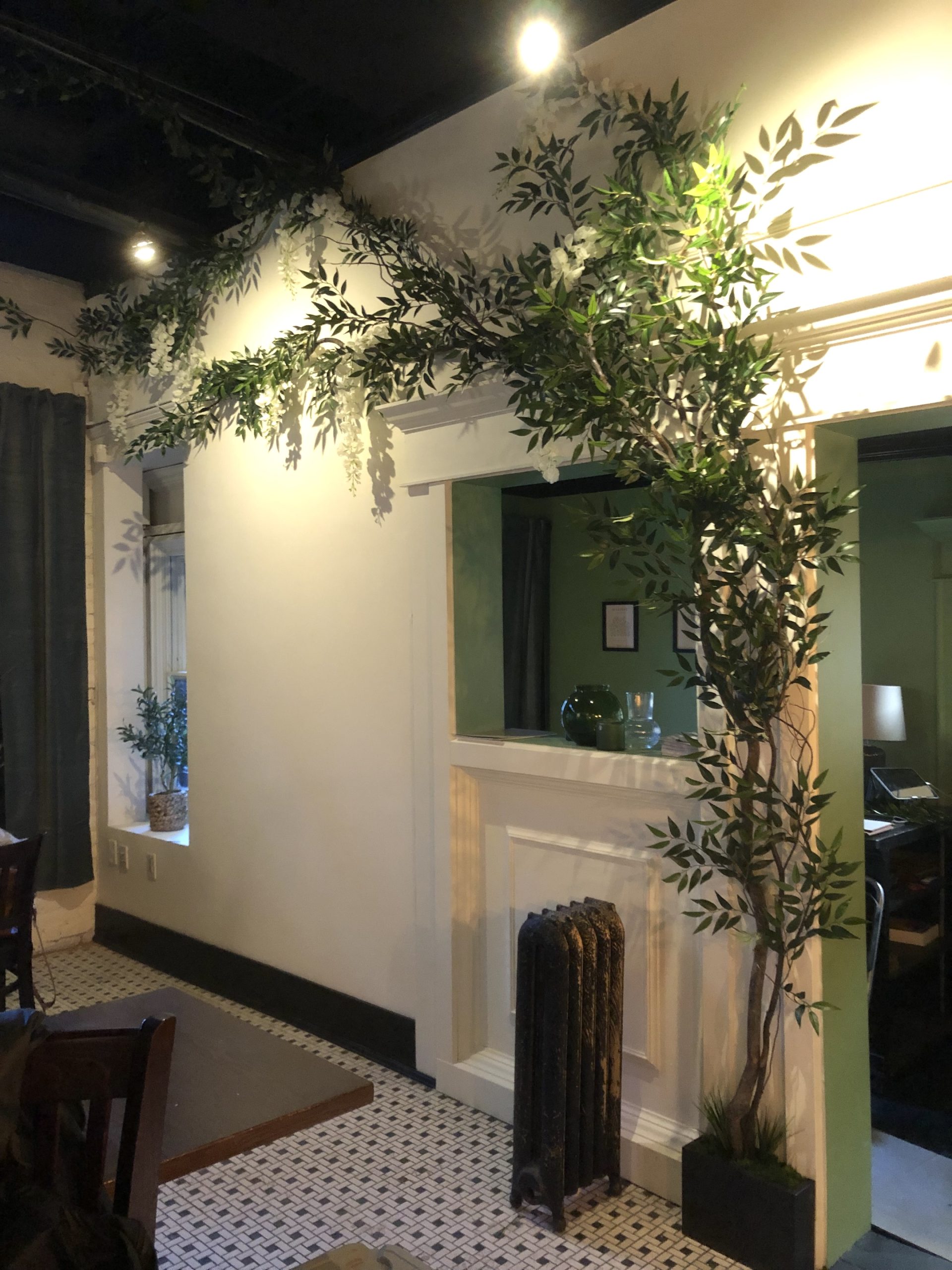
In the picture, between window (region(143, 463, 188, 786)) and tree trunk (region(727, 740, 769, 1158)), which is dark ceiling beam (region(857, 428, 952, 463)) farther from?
window (region(143, 463, 188, 786))

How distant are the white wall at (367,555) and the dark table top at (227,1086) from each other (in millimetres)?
1263

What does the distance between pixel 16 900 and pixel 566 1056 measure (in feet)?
6.16

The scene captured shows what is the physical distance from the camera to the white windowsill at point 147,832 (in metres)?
4.63

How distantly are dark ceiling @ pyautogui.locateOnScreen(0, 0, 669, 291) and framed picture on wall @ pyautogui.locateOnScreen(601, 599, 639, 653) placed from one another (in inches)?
125

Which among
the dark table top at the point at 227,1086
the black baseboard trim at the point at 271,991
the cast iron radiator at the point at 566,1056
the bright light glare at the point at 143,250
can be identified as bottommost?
the black baseboard trim at the point at 271,991

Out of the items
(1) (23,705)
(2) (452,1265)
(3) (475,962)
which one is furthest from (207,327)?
(2) (452,1265)

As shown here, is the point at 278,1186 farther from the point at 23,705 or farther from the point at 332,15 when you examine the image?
the point at 332,15

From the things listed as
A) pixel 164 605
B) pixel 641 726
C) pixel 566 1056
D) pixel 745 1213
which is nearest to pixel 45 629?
pixel 164 605

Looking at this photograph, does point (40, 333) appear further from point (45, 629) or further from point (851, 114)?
point (851, 114)

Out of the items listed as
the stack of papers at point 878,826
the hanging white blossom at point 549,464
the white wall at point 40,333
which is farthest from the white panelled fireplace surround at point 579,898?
the white wall at point 40,333

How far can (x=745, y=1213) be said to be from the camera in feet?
7.94

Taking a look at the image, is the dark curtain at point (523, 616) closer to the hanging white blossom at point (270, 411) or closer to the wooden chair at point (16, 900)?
the hanging white blossom at point (270, 411)

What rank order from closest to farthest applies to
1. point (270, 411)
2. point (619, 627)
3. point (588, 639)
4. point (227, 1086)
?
point (227, 1086)
point (270, 411)
point (619, 627)
point (588, 639)

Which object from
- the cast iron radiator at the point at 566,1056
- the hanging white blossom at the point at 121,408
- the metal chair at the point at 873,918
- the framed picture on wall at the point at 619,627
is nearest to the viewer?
the cast iron radiator at the point at 566,1056
